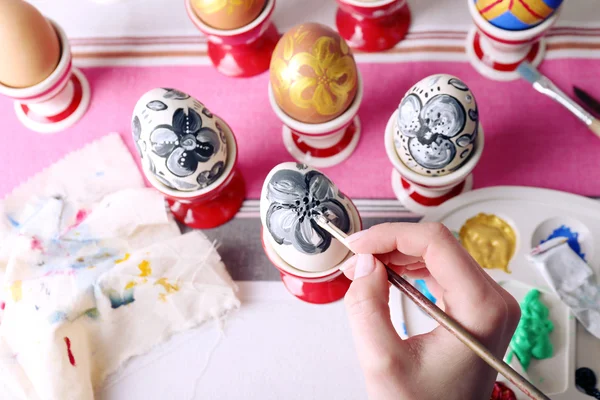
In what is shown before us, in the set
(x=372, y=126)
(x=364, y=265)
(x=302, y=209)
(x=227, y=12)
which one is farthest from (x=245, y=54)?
(x=364, y=265)

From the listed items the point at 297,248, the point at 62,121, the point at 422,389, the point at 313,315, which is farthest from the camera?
the point at 62,121

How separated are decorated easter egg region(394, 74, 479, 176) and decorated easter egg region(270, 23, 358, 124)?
8 centimetres

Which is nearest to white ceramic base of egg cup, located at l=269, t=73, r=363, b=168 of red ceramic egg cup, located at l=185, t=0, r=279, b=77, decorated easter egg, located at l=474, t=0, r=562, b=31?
red ceramic egg cup, located at l=185, t=0, r=279, b=77

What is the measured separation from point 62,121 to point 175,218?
24 cm

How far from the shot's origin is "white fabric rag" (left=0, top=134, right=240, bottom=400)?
72 cm

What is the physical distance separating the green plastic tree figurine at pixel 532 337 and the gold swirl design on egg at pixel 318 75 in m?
0.35

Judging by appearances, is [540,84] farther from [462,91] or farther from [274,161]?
[274,161]

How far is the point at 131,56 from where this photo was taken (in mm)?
922

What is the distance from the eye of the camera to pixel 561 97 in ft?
2.67

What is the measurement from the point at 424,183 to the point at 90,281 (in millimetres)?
446

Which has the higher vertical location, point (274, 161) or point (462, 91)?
point (462, 91)

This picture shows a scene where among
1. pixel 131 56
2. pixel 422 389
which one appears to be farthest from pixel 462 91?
pixel 131 56

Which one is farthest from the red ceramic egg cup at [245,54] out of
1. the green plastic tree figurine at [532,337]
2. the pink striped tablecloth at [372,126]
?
the green plastic tree figurine at [532,337]

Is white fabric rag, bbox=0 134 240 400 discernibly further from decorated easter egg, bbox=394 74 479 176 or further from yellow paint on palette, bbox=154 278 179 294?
decorated easter egg, bbox=394 74 479 176
